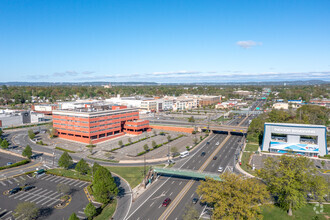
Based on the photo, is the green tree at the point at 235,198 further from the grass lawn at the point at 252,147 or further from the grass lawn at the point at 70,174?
the grass lawn at the point at 252,147

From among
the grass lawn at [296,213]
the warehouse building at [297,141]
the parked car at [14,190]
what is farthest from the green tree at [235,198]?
the warehouse building at [297,141]

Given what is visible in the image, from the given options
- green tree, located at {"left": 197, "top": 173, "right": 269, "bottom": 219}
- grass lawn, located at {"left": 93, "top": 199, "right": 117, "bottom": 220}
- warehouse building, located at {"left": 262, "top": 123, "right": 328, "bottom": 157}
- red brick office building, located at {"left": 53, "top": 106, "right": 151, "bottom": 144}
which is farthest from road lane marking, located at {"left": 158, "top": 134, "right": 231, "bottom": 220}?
red brick office building, located at {"left": 53, "top": 106, "right": 151, "bottom": 144}

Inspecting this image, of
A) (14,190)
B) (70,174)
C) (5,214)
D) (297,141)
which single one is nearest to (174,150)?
(70,174)

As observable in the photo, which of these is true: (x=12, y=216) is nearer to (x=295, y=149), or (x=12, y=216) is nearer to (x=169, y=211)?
(x=169, y=211)

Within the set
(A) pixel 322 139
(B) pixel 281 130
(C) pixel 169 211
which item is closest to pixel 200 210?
(C) pixel 169 211

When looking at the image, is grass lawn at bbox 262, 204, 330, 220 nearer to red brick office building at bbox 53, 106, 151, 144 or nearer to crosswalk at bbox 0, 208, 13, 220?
crosswalk at bbox 0, 208, 13, 220

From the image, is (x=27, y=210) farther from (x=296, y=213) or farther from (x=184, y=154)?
(x=184, y=154)
